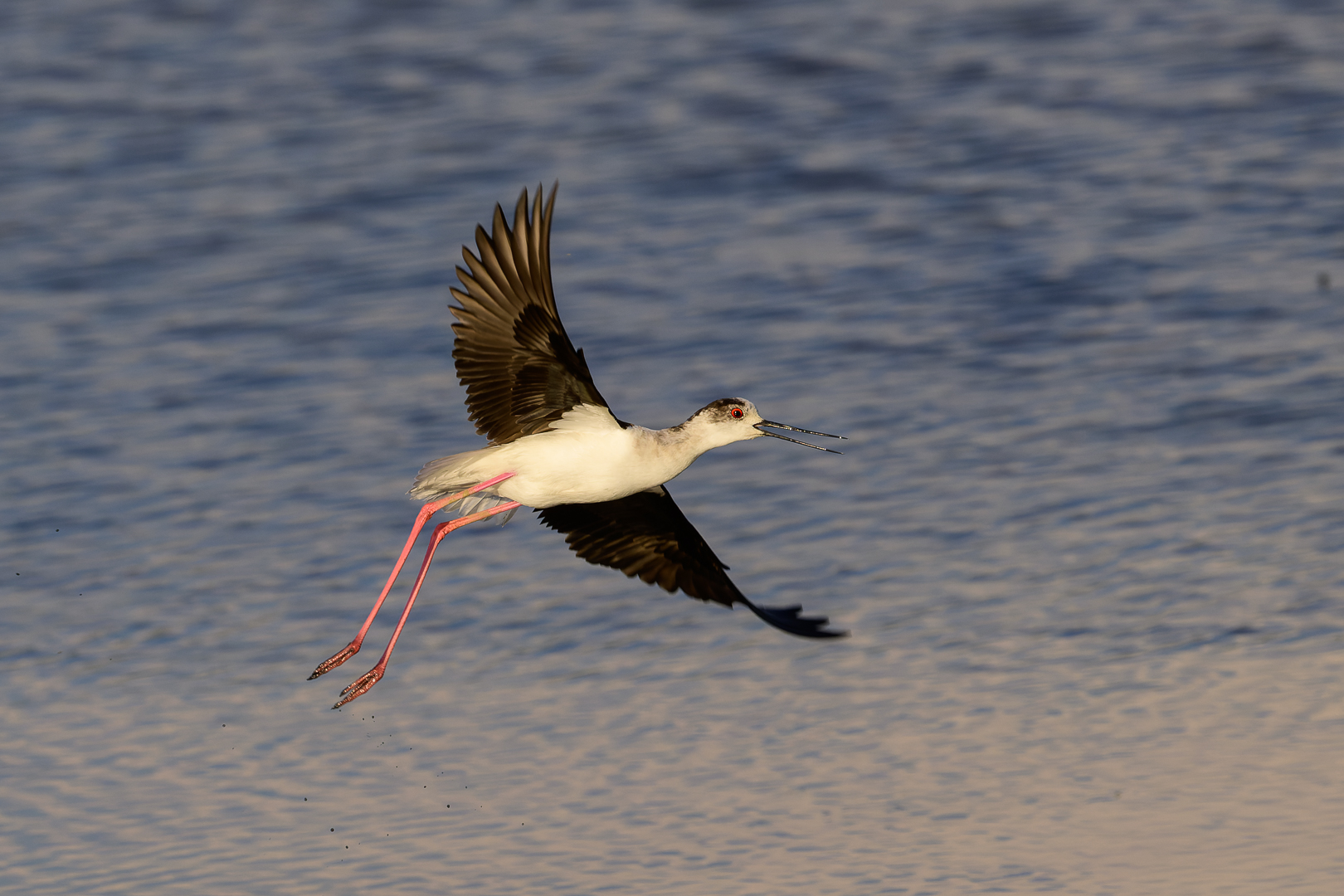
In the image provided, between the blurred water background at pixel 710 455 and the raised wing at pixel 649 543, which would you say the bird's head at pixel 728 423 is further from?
the blurred water background at pixel 710 455

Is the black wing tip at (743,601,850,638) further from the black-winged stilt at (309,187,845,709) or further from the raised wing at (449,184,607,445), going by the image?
the raised wing at (449,184,607,445)

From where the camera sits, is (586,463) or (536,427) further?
(536,427)

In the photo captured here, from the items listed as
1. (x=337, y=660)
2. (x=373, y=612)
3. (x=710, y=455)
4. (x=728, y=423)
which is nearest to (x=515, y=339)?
(x=728, y=423)

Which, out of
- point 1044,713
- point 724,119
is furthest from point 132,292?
point 1044,713

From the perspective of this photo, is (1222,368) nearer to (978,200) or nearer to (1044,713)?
(978,200)

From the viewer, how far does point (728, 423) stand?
29.5 ft

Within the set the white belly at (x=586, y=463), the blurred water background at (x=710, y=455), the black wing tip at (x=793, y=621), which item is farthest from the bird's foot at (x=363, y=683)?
the black wing tip at (x=793, y=621)

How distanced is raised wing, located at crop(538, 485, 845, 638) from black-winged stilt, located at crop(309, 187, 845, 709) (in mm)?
14

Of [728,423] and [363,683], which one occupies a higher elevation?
[728,423]

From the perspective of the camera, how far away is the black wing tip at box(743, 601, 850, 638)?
27.4ft

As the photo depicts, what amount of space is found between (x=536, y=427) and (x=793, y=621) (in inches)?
51.7

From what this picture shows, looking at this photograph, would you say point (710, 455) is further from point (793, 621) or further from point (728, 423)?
point (793, 621)

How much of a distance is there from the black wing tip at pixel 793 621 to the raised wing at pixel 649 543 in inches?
29.7

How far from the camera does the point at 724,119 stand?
725 inches
